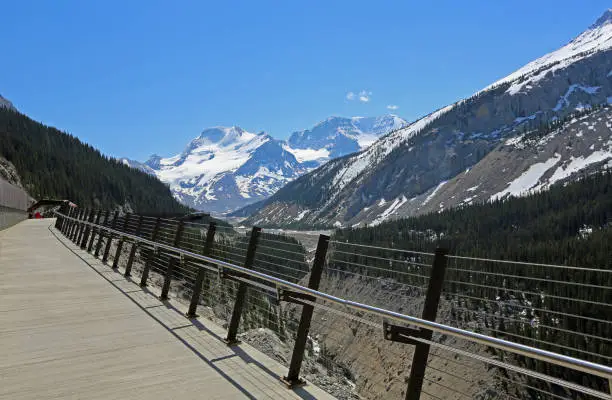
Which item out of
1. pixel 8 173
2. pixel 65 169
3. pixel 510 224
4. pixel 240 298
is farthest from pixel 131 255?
pixel 510 224

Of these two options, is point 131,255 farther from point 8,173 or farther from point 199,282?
point 8,173

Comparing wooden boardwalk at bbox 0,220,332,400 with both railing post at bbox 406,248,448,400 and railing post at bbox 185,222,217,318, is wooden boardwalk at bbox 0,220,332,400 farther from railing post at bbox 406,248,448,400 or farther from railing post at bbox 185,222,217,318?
railing post at bbox 406,248,448,400

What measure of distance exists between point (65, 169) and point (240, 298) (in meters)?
152

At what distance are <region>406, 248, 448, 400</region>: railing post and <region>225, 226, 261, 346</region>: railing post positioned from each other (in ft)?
11.7

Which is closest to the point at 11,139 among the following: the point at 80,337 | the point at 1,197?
the point at 1,197

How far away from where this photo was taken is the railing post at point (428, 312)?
491 cm

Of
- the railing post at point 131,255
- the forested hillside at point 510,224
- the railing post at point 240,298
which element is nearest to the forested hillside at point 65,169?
the forested hillside at point 510,224

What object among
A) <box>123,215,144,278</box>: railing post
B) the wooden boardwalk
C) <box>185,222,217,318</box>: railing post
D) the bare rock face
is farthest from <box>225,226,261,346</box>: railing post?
the bare rock face

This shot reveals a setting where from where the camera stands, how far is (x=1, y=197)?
35.5 m

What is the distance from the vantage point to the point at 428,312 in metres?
4.99

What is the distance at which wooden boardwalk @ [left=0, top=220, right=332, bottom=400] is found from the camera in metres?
5.78

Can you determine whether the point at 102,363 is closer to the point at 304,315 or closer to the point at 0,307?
the point at 304,315

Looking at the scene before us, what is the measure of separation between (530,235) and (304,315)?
5627 inches

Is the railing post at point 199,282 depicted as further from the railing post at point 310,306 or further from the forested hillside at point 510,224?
the forested hillside at point 510,224
